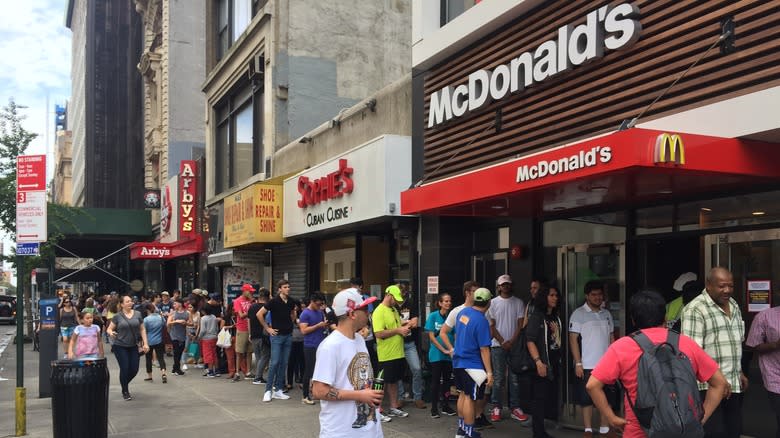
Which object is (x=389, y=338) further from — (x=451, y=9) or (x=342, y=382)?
(x=451, y=9)

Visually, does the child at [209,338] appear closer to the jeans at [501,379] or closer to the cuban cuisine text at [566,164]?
the jeans at [501,379]

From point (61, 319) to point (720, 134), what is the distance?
17.6m

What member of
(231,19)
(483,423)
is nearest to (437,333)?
(483,423)

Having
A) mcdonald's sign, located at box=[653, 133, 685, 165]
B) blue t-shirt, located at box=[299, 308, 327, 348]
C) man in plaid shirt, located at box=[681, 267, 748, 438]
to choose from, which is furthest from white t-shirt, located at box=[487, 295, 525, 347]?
mcdonald's sign, located at box=[653, 133, 685, 165]

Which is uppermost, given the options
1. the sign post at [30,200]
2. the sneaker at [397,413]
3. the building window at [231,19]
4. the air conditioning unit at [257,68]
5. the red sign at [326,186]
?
the building window at [231,19]

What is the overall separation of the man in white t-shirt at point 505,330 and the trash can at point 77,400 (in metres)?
4.77

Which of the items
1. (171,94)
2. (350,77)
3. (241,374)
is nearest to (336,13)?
(350,77)

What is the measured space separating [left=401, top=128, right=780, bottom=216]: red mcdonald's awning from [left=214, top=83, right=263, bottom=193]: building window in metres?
12.3

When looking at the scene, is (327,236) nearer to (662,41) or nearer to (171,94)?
(662,41)

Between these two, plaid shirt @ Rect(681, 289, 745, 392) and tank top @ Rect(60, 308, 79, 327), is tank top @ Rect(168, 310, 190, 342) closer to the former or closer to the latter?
tank top @ Rect(60, 308, 79, 327)

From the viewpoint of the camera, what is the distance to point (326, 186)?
14336 mm

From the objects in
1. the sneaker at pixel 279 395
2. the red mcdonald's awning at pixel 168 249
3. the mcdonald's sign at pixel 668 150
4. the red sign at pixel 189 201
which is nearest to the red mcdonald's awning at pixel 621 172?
the mcdonald's sign at pixel 668 150

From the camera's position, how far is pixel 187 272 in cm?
2878

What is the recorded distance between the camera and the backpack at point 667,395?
12.3 ft
